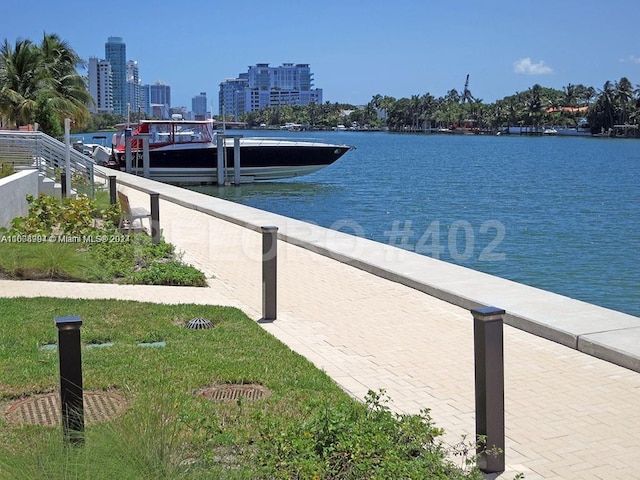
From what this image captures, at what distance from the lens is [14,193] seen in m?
15.9

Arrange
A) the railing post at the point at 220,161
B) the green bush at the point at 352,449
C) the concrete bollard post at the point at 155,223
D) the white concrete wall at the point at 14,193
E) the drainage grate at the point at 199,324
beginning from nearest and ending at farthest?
the green bush at the point at 352,449, the drainage grate at the point at 199,324, the concrete bollard post at the point at 155,223, the white concrete wall at the point at 14,193, the railing post at the point at 220,161

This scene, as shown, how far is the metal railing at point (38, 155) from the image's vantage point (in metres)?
21.1

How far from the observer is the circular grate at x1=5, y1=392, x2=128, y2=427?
5.55 meters

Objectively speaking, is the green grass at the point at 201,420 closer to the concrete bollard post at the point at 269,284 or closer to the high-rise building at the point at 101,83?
the concrete bollard post at the point at 269,284

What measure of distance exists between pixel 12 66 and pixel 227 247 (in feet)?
116

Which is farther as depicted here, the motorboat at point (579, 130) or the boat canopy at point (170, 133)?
the motorboat at point (579, 130)

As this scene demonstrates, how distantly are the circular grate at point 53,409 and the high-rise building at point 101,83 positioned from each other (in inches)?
5772

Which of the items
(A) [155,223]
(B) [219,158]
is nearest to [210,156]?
(B) [219,158]

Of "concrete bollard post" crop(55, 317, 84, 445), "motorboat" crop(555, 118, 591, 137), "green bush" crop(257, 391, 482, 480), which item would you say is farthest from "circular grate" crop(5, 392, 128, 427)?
"motorboat" crop(555, 118, 591, 137)

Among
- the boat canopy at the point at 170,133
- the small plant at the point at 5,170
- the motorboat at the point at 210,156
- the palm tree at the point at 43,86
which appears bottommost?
the small plant at the point at 5,170

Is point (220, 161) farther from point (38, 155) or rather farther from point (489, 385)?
point (489, 385)

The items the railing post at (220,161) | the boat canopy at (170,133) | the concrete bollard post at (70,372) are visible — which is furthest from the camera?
the boat canopy at (170,133)

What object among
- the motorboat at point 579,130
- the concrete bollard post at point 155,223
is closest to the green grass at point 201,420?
the concrete bollard post at point 155,223

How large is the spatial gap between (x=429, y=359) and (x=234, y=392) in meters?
1.95
